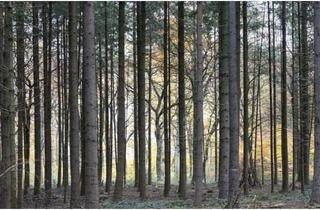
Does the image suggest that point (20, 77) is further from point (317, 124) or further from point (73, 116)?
point (317, 124)

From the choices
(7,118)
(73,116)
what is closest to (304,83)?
(73,116)

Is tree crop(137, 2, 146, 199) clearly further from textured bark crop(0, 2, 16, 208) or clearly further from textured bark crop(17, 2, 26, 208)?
textured bark crop(0, 2, 16, 208)

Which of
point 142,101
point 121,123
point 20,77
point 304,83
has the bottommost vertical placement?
point 121,123

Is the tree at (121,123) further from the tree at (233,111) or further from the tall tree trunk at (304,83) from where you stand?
the tall tree trunk at (304,83)

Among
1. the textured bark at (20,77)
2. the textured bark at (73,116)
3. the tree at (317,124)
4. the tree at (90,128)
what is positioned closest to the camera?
the tree at (90,128)

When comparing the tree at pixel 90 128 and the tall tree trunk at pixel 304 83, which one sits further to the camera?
the tall tree trunk at pixel 304 83

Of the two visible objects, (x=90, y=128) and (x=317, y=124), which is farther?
(x=317, y=124)

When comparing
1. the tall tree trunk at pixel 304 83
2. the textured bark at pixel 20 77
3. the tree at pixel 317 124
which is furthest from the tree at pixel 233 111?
the tall tree trunk at pixel 304 83

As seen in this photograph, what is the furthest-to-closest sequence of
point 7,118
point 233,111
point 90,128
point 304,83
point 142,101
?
point 304,83
point 142,101
point 233,111
point 7,118
point 90,128

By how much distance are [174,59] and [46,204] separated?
561 inches

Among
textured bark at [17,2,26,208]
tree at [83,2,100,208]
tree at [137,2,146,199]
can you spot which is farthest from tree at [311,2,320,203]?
textured bark at [17,2,26,208]

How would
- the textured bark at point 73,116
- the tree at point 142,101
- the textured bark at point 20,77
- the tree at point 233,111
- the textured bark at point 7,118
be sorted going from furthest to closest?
the tree at point 142,101
the textured bark at point 20,77
the textured bark at point 73,116
the tree at point 233,111
the textured bark at point 7,118

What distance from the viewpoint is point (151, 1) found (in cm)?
1930

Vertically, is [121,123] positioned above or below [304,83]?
below
